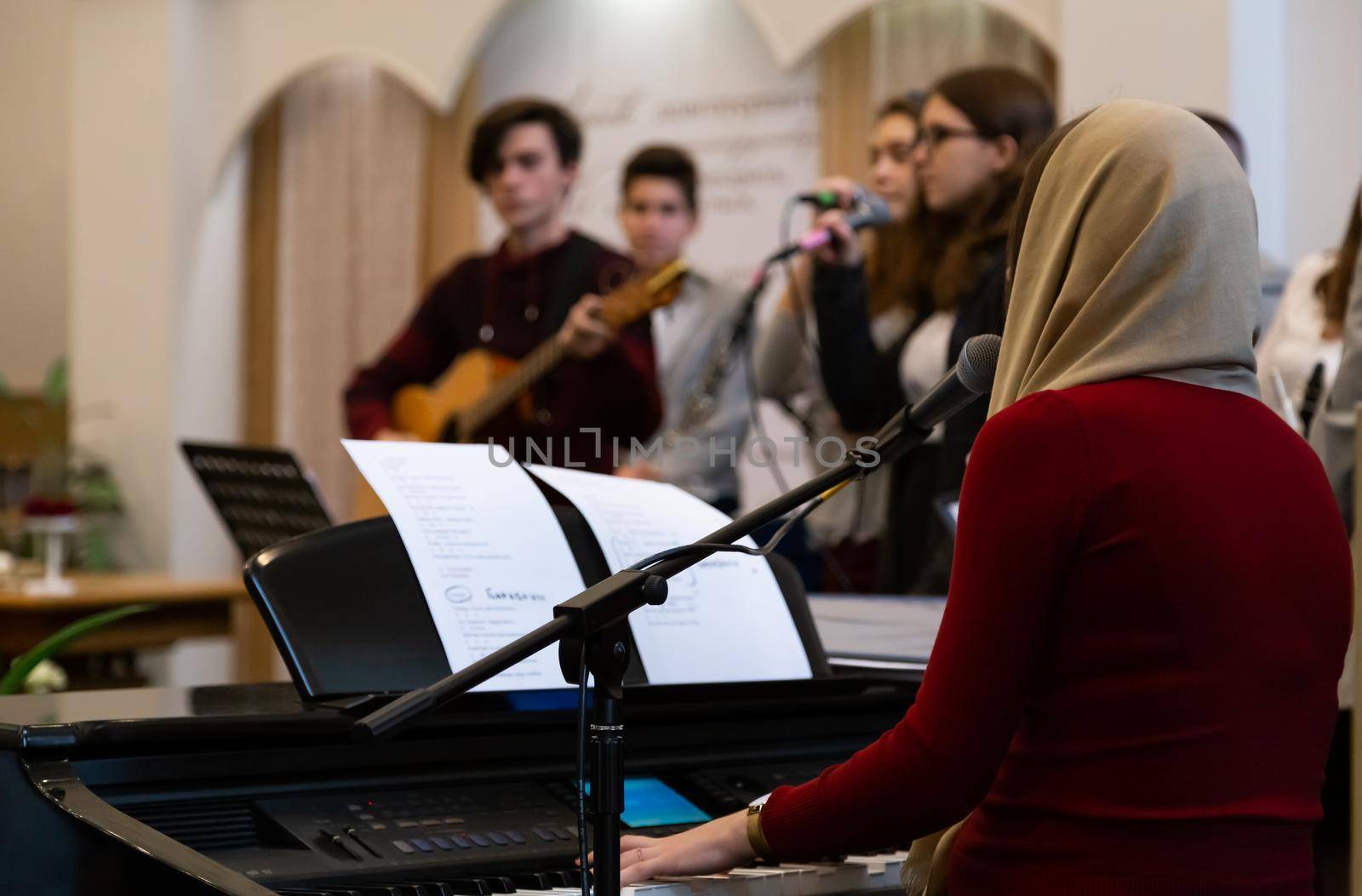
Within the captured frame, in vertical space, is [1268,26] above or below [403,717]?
above

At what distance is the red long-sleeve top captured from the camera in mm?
1074

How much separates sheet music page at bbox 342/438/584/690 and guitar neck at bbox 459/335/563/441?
7.82 feet

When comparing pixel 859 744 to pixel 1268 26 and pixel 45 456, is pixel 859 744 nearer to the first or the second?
pixel 1268 26

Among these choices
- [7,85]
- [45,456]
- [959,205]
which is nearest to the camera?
[959,205]

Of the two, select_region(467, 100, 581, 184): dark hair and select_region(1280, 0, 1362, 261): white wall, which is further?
select_region(467, 100, 581, 184): dark hair

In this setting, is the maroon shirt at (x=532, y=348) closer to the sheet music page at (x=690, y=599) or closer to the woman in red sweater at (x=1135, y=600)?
the sheet music page at (x=690, y=599)

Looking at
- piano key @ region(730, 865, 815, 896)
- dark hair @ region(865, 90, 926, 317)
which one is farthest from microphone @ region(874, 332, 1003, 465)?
dark hair @ region(865, 90, 926, 317)

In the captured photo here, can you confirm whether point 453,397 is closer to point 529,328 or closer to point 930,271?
point 529,328

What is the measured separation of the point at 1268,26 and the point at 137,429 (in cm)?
417

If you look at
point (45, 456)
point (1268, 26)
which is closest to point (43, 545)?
point (45, 456)

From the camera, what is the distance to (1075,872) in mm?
1099

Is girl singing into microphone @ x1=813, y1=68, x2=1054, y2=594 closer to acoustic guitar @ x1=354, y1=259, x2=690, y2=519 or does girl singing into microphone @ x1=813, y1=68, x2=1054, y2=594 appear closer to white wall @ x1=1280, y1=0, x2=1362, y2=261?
acoustic guitar @ x1=354, y1=259, x2=690, y2=519

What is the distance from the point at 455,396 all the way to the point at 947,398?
10.1ft

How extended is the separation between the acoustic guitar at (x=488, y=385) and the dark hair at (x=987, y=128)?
833 millimetres
